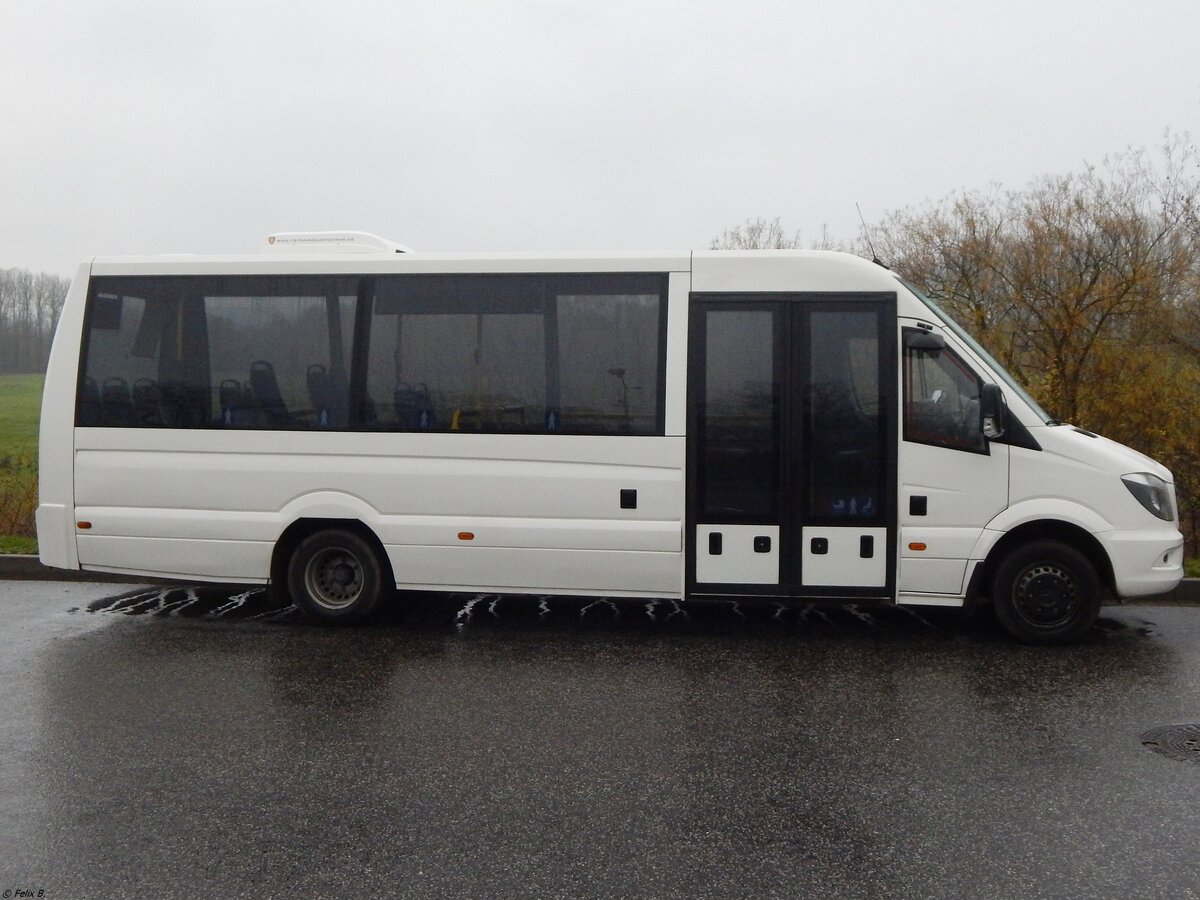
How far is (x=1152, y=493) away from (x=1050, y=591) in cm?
94

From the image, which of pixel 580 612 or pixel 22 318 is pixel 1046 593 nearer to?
pixel 580 612

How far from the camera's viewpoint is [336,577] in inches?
326

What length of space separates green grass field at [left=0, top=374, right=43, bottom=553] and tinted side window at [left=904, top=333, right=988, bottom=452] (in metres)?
6.78

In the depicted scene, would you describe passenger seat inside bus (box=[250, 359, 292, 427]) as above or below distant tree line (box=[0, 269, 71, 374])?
below

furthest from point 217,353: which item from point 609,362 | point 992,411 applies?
point 992,411

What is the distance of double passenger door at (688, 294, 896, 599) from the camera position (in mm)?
7609

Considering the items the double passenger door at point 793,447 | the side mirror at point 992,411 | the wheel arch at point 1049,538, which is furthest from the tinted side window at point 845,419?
the wheel arch at point 1049,538

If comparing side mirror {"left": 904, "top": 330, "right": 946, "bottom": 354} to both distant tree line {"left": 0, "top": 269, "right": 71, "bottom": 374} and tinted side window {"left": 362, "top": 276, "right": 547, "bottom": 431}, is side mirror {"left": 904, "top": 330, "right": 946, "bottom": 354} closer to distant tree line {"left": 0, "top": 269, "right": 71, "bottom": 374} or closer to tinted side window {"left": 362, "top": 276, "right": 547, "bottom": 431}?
tinted side window {"left": 362, "top": 276, "right": 547, "bottom": 431}

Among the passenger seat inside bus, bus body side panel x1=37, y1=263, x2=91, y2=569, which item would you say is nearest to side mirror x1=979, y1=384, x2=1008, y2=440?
the passenger seat inside bus

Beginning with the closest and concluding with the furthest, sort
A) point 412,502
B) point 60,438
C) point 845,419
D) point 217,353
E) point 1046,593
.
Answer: point 1046,593 → point 845,419 → point 412,502 → point 217,353 → point 60,438

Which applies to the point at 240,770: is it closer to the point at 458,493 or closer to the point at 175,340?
the point at 458,493

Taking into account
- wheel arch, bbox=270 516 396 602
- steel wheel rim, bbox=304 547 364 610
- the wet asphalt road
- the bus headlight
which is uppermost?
the bus headlight

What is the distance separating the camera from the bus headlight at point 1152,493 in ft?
24.0

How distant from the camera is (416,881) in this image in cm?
393
